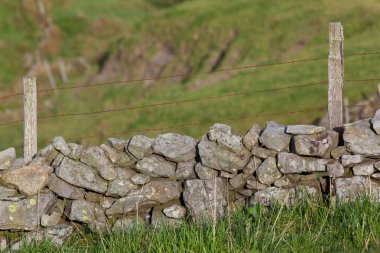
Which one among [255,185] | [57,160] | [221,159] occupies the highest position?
[57,160]

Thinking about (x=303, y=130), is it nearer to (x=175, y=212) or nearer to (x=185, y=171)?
(x=185, y=171)

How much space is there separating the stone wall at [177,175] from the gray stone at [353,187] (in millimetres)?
16

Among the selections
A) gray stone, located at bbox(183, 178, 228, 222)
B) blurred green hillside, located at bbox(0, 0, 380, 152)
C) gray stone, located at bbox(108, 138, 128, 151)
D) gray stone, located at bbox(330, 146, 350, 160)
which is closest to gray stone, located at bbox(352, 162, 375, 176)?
gray stone, located at bbox(330, 146, 350, 160)

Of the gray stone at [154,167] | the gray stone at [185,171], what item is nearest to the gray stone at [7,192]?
the gray stone at [154,167]

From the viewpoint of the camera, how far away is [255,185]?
12.2m

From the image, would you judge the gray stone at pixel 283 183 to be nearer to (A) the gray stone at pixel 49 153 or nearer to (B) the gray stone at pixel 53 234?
(B) the gray stone at pixel 53 234

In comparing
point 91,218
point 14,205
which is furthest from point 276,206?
point 14,205

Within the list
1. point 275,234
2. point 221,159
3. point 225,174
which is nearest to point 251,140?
point 221,159

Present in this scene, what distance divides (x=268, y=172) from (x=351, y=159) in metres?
1.24

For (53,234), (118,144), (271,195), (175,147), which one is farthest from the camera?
(118,144)

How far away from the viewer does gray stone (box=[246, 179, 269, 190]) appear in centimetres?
1212

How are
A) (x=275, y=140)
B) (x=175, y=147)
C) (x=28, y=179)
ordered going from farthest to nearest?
(x=175, y=147) → (x=275, y=140) → (x=28, y=179)

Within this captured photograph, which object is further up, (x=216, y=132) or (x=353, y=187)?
(x=216, y=132)

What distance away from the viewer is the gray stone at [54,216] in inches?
469
